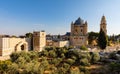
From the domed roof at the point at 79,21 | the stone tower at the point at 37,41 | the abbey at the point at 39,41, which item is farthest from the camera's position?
the domed roof at the point at 79,21

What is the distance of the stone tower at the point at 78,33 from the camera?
4285 cm

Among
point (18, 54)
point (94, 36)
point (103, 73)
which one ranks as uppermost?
point (94, 36)

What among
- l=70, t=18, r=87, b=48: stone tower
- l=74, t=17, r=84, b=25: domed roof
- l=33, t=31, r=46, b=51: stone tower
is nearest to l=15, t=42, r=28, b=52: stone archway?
l=33, t=31, r=46, b=51: stone tower

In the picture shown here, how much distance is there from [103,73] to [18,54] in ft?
35.2

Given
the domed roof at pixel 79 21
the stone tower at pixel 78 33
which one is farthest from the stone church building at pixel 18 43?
the domed roof at pixel 79 21

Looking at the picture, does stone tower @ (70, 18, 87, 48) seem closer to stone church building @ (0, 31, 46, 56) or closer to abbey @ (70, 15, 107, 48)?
abbey @ (70, 15, 107, 48)

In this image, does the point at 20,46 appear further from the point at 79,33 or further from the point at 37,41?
the point at 79,33

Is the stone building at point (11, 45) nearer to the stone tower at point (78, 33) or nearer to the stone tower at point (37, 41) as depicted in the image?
the stone tower at point (37, 41)

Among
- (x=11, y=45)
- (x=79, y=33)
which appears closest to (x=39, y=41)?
(x=11, y=45)

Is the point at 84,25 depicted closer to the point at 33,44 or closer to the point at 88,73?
the point at 33,44

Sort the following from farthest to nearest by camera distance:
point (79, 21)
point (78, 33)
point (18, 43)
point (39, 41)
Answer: point (79, 21), point (78, 33), point (39, 41), point (18, 43)

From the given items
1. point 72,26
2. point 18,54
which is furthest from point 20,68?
point 72,26

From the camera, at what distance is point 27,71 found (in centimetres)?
1275

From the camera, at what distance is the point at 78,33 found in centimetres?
4338
